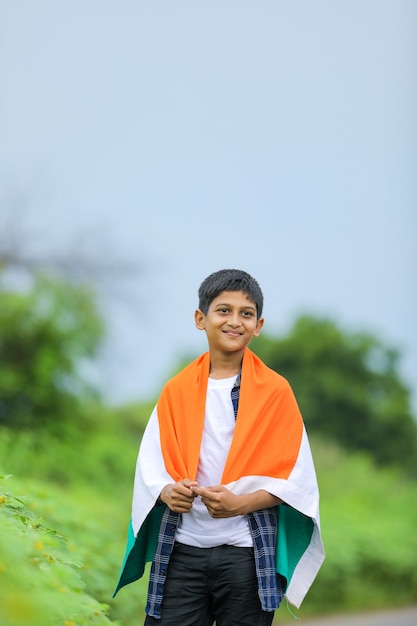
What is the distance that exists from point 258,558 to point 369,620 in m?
5.31

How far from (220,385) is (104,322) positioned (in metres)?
9.06

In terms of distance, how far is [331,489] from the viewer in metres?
12.2

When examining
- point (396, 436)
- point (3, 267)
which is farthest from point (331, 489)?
point (3, 267)

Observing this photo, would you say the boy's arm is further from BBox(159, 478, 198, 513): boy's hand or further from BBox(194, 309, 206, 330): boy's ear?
BBox(194, 309, 206, 330): boy's ear

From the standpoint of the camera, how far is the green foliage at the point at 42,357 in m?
11.3

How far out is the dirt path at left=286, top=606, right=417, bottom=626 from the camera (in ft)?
24.3

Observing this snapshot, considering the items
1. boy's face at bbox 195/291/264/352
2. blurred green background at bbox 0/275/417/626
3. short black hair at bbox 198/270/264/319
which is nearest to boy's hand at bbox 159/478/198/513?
boy's face at bbox 195/291/264/352

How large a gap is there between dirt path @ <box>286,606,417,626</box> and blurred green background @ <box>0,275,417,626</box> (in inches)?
10.5

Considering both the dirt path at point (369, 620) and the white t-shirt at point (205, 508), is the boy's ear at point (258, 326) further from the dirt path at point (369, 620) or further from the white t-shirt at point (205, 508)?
the dirt path at point (369, 620)

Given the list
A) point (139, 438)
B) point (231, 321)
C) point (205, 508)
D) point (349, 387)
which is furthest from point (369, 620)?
point (349, 387)

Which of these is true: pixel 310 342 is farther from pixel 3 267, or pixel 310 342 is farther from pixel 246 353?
pixel 246 353

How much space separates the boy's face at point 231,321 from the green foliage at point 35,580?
78 centimetres

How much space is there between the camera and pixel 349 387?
1380 cm

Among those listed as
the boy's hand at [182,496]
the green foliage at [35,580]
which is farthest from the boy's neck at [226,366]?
the green foliage at [35,580]
